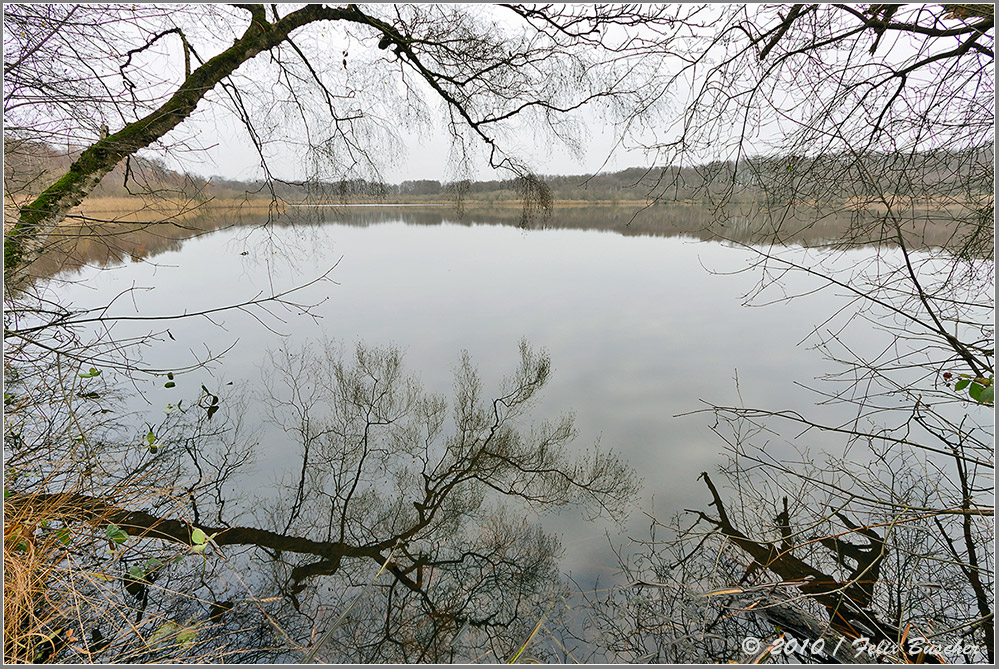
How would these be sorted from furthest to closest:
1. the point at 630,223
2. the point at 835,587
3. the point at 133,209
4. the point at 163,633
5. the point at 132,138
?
1. the point at 630,223
2. the point at 132,138
3. the point at 133,209
4. the point at 835,587
5. the point at 163,633

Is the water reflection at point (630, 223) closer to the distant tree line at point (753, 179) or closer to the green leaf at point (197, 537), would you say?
the distant tree line at point (753, 179)

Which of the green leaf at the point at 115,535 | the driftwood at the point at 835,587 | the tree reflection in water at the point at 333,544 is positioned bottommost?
the tree reflection in water at the point at 333,544

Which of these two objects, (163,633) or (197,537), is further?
(197,537)

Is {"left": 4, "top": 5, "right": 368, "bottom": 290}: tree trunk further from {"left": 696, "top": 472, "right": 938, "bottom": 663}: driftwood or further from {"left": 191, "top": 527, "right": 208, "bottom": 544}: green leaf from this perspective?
{"left": 696, "top": 472, "right": 938, "bottom": 663}: driftwood

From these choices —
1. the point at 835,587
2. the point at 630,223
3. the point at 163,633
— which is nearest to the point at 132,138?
the point at 163,633

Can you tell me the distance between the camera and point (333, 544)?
7.39 feet

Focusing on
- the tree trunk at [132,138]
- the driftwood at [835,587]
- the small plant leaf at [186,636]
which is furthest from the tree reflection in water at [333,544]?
the tree trunk at [132,138]

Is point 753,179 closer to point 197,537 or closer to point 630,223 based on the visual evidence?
point 630,223

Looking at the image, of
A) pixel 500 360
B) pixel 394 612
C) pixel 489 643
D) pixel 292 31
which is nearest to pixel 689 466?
pixel 489 643

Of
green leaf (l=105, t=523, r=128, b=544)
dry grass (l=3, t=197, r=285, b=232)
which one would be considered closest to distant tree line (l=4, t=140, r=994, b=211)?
dry grass (l=3, t=197, r=285, b=232)

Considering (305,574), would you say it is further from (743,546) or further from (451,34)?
(451,34)

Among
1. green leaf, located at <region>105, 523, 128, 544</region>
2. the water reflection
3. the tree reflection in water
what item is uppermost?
the water reflection

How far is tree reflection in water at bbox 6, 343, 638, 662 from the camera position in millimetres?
1709

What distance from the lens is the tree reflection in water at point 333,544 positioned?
5.61 ft
